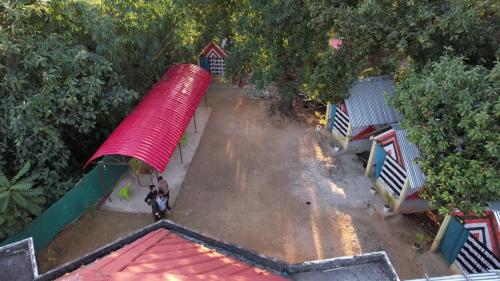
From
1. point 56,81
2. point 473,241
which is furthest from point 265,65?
point 473,241

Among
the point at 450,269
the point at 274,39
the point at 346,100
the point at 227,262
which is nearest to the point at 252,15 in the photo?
the point at 274,39

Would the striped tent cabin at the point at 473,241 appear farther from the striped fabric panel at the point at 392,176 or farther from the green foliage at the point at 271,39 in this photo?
the green foliage at the point at 271,39

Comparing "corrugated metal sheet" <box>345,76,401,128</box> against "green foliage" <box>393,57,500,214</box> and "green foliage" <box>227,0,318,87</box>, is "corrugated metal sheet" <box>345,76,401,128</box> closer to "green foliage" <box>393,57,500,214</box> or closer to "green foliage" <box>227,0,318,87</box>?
"green foliage" <box>227,0,318,87</box>

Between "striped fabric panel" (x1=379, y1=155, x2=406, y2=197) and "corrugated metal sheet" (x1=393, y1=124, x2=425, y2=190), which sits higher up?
"corrugated metal sheet" (x1=393, y1=124, x2=425, y2=190)

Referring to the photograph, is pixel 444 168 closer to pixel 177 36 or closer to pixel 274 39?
pixel 274 39

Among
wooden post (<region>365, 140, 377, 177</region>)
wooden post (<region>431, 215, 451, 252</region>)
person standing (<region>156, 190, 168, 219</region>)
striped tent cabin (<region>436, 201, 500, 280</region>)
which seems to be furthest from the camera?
wooden post (<region>365, 140, 377, 177</region>)

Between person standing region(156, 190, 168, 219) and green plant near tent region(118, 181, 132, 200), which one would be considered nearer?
person standing region(156, 190, 168, 219)

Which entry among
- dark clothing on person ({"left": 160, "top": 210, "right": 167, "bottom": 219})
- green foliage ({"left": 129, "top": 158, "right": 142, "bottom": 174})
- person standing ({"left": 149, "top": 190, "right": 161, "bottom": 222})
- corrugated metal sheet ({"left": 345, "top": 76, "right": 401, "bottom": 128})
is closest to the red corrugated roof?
person standing ({"left": 149, "top": 190, "right": 161, "bottom": 222})


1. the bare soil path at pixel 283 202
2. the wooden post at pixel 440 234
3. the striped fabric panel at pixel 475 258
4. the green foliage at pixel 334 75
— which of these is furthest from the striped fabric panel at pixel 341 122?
the striped fabric panel at pixel 475 258
